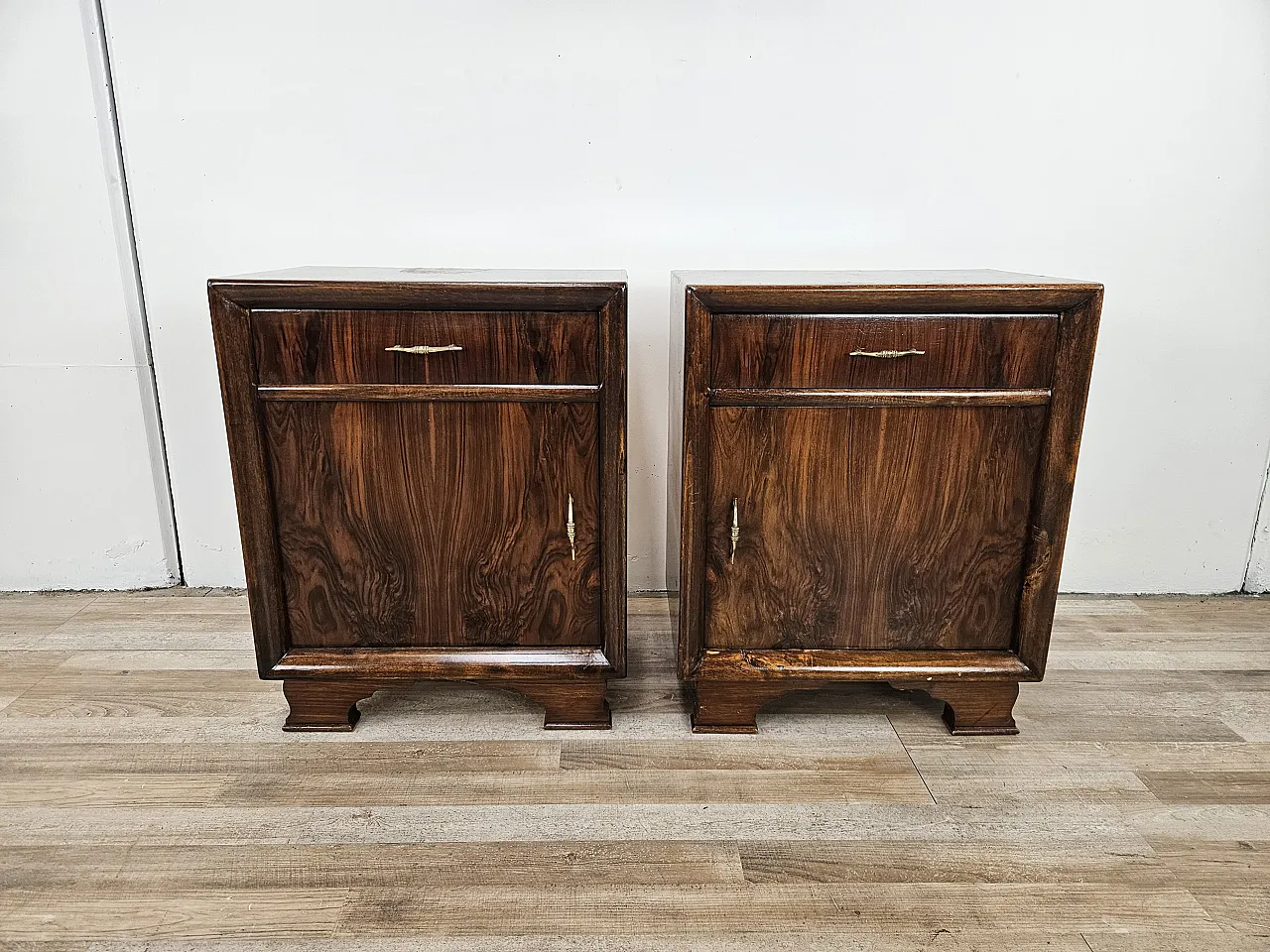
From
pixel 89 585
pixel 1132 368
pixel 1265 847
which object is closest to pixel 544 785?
pixel 1265 847

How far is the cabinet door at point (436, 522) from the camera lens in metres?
1.29

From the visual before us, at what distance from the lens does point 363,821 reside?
121cm

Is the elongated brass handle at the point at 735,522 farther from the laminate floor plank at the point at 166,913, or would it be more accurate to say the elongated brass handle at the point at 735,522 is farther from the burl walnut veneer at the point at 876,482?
the laminate floor plank at the point at 166,913

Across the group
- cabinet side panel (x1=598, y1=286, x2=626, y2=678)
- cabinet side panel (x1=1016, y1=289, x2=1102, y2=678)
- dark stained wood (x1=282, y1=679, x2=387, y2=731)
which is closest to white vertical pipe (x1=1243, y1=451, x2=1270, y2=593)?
cabinet side panel (x1=1016, y1=289, x2=1102, y2=678)

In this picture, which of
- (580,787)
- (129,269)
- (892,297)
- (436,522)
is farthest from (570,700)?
(129,269)

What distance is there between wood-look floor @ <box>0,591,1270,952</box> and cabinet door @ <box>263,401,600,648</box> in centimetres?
22

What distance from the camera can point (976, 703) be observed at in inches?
56.4

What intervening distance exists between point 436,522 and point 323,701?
40 cm

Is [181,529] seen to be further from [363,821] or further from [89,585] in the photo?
[363,821]

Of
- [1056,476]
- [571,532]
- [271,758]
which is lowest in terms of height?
[271,758]

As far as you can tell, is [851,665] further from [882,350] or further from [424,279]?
[424,279]

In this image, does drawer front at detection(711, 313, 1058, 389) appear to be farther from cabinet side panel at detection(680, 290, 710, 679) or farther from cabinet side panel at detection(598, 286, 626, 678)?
cabinet side panel at detection(598, 286, 626, 678)

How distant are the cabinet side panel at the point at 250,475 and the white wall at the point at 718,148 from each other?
630 millimetres

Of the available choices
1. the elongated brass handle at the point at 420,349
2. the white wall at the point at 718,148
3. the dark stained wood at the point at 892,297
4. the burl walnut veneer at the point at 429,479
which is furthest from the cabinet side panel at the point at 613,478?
the white wall at the point at 718,148
